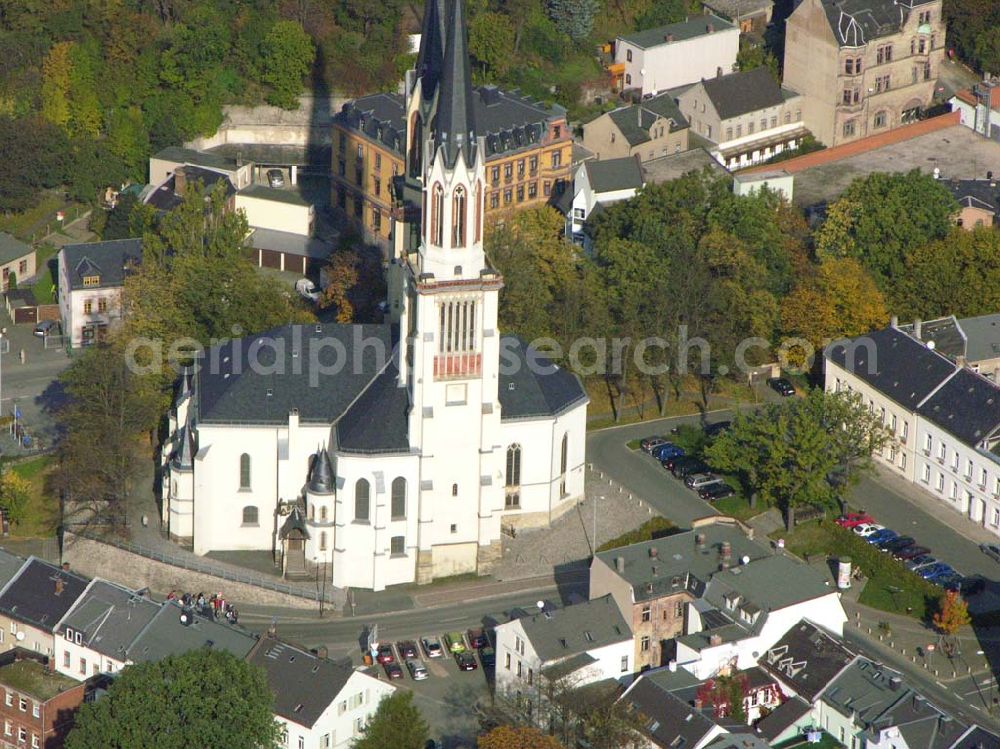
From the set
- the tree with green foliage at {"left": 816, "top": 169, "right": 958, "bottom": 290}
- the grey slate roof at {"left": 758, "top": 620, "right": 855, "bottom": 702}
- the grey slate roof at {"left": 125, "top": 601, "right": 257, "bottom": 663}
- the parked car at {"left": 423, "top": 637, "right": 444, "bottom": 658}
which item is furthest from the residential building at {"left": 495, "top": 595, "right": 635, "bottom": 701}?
the tree with green foliage at {"left": 816, "top": 169, "right": 958, "bottom": 290}

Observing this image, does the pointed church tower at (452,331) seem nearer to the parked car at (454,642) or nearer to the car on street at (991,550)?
the parked car at (454,642)

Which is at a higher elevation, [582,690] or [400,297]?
[400,297]

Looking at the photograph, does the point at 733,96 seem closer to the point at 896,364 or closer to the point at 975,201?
the point at 975,201

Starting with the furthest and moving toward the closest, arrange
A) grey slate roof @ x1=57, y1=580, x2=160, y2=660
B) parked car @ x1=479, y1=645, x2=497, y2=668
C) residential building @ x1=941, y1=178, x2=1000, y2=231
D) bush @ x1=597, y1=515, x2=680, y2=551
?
residential building @ x1=941, y1=178, x2=1000, y2=231, bush @ x1=597, y1=515, x2=680, y2=551, parked car @ x1=479, y1=645, x2=497, y2=668, grey slate roof @ x1=57, y1=580, x2=160, y2=660

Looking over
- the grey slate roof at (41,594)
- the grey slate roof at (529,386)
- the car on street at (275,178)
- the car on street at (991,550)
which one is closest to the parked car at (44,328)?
the car on street at (275,178)

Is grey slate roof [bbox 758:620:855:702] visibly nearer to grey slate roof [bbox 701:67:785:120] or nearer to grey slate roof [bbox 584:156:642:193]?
grey slate roof [bbox 584:156:642:193]

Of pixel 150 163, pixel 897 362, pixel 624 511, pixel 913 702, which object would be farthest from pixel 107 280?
pixel 913 702

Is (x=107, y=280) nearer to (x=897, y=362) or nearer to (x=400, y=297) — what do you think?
(x=400, y=297)
